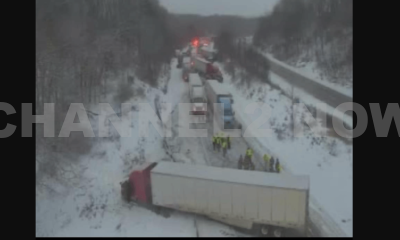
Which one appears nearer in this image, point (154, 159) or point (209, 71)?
point (154, 159)

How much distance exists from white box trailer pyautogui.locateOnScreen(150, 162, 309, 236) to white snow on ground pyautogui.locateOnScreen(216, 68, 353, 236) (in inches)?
101

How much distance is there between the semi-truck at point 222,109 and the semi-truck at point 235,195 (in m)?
10.2

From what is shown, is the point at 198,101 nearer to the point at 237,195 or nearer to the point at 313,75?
the point at 313,75

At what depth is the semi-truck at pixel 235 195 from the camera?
1277 centimetres

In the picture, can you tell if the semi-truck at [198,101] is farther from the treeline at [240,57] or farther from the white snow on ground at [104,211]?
the white snow on ground at [104,211]

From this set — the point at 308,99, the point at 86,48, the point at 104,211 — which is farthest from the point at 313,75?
the point at 104,211

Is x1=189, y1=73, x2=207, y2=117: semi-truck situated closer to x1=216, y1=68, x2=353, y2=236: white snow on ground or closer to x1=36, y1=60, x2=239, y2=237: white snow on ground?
x1=216, y1=68, x2=353, y2=236: white snow on ground

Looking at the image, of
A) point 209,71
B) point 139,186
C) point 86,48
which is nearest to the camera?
point 139,186

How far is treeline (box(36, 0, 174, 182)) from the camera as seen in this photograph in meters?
18.2

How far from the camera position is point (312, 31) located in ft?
131

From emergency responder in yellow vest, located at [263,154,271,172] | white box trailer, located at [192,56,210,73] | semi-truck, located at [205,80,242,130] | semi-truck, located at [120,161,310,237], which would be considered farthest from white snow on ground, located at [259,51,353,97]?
semi-truck, located at [120,161,310,237]

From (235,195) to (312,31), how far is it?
31023 mm

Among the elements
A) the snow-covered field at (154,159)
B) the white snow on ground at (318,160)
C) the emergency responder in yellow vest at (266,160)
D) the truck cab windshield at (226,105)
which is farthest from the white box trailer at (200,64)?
the emergency responder in yellow vest at (266,160)

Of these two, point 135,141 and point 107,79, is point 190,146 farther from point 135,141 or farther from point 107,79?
point 107,79
